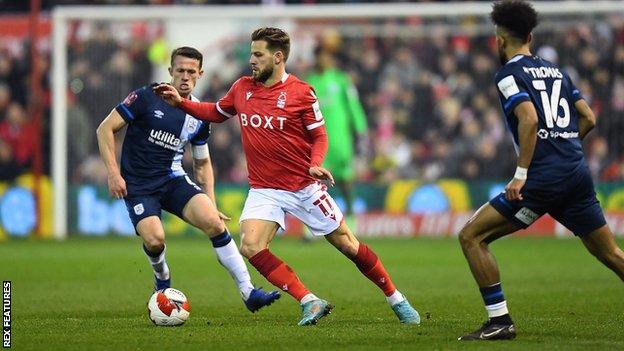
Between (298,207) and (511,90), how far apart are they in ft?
7.71

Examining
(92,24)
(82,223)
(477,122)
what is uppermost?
(92,24)

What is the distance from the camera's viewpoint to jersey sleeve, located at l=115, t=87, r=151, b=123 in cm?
1139

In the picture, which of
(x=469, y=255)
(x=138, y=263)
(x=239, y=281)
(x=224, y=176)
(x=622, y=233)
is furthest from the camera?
(x=224, y=176)

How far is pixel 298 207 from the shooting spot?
1041 centimetres

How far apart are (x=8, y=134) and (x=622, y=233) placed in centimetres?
1265

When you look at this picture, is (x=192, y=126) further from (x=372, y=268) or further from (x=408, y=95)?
(x=408, y=95)

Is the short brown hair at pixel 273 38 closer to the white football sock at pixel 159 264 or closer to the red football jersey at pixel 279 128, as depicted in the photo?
the red football jersey at pixel 279 128

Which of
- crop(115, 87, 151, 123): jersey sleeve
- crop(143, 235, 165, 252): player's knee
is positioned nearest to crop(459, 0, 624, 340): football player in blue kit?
crop(143, 235, 165, 252): player's knee

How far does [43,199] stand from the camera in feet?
80.1

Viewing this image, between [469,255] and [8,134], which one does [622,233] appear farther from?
[469,255]

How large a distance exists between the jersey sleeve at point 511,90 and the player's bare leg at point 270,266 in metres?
2.35

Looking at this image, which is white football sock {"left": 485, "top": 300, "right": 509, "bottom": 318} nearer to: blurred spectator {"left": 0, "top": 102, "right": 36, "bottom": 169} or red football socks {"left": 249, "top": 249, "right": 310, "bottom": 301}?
red football socks {"left": 249, "top": 249, "right": 310, "bottom": 301}

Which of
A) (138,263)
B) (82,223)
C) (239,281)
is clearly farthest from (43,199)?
(239,281)

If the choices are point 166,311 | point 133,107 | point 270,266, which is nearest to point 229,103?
point 133,107
